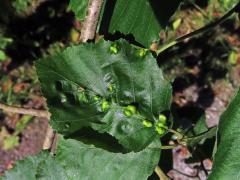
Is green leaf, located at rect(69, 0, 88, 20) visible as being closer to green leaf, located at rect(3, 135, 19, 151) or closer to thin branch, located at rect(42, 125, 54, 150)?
thin branch, located at rect(42, 125, 54, 150)

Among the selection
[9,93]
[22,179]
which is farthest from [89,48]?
Result: [9,93]

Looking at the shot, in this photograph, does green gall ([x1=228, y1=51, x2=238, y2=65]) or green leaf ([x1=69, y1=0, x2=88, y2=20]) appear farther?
green gall ([x1=228, y1=51, x2=238, y2=65])

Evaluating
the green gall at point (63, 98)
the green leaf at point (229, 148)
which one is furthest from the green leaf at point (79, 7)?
the green leaf at point (229, 148)

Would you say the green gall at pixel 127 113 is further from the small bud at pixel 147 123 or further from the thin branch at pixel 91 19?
the thin branch at pixel 91 19

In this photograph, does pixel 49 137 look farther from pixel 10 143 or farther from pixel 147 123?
pixel 10 143

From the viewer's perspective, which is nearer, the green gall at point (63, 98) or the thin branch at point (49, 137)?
the green gall at point (63, 98)

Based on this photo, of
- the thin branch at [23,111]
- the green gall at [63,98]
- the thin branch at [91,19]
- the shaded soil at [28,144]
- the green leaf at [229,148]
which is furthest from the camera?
the shaded soil at [28,144]

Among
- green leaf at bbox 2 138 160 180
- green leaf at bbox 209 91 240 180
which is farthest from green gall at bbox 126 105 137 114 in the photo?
green leaf at bbox 209 91 240 180
